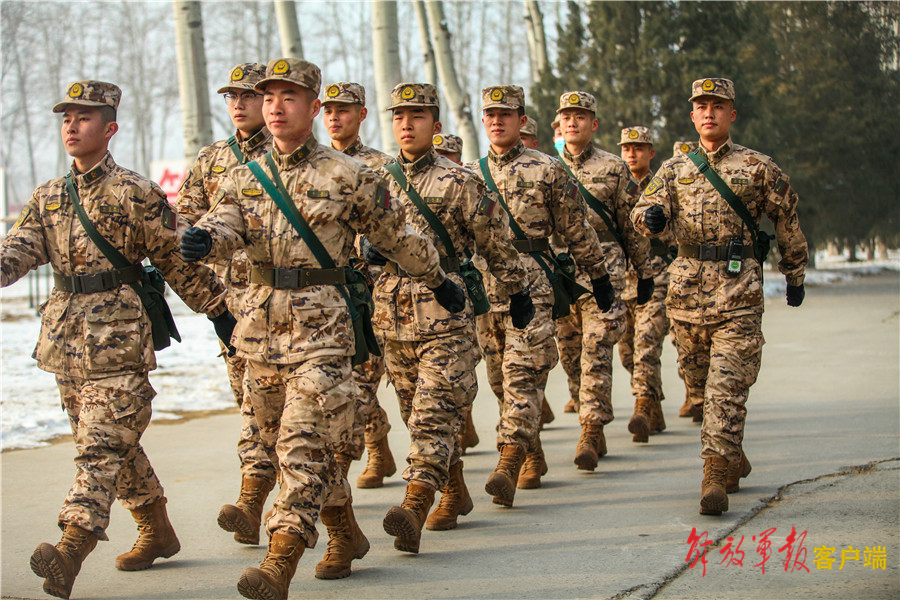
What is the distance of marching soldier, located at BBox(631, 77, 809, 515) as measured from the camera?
6.70m

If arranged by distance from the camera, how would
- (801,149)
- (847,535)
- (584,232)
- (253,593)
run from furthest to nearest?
(801,149), (584,232), (847,535), (253,593)

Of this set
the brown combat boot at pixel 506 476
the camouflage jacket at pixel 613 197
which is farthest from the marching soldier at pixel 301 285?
the camouflage jacket at pixel 613 197

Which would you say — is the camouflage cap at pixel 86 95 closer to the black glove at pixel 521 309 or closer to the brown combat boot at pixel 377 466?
the black glove at pixel 521 309

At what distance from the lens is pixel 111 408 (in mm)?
5250

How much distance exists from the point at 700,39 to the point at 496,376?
1873cm

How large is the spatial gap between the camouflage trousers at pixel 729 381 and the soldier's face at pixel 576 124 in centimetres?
252

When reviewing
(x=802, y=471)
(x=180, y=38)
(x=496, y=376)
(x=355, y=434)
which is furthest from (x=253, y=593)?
(x=180, y=38)

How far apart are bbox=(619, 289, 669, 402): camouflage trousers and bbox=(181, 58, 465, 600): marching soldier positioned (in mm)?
4382

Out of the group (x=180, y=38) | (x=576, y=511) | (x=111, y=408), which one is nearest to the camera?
(x=111, y=408)

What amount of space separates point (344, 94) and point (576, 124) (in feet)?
7.69

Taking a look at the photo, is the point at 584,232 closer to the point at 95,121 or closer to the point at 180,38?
the point at 95,121

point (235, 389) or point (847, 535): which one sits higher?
point (235, 389)

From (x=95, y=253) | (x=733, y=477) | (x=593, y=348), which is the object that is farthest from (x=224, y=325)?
(x=593, y=348)

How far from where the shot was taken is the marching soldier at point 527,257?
695 cm
